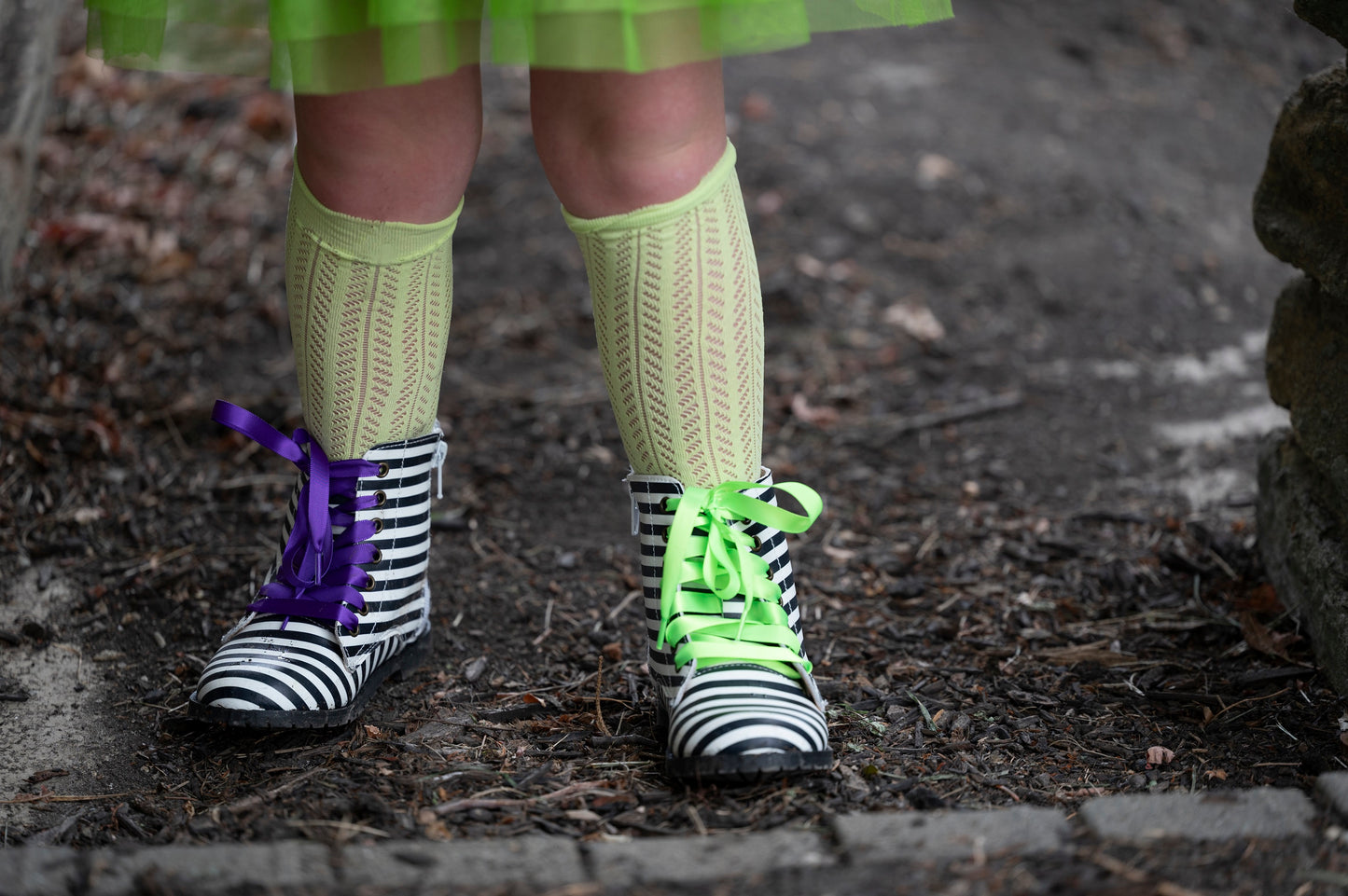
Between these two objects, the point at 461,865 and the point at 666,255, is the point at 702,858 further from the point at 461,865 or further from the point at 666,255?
the point at 666,255

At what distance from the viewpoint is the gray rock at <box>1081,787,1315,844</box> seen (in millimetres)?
986

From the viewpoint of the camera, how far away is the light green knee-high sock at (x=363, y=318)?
1278mm

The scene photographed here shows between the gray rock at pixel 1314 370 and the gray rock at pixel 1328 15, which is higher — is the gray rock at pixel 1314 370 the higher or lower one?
the lower one

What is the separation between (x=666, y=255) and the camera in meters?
1.19

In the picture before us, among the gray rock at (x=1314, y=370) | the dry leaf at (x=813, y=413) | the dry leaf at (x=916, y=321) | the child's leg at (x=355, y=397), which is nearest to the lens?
the child's leg at (x=355, y=397)

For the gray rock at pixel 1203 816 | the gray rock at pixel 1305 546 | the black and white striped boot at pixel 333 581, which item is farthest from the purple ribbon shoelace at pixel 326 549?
the gray rock at pixel 1305 546

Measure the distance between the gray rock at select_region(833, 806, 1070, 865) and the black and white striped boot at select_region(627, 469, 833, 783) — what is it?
0.15 metres

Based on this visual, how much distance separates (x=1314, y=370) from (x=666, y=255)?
0.93 meters

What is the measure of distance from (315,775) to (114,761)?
28 cm

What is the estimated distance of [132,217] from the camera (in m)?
2.95

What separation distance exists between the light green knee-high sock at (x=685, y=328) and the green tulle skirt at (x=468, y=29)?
16cm

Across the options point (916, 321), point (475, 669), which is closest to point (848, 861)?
point (475, 669)

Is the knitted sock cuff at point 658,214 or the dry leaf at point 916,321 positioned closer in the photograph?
the knitted sock cuff at point 658,214

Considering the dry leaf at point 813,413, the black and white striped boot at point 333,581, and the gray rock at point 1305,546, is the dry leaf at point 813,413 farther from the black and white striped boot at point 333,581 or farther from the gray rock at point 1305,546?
the black and white striped boot at point 333,581
